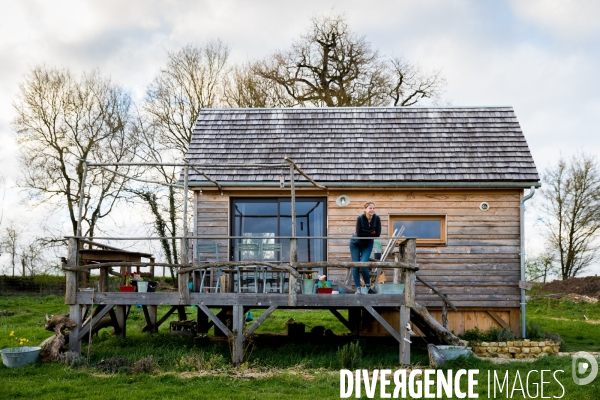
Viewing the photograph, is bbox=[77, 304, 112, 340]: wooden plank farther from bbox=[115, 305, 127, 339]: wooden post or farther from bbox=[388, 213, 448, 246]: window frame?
bbox=[388, 213, 448, 246]: window frame

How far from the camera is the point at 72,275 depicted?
1068cm

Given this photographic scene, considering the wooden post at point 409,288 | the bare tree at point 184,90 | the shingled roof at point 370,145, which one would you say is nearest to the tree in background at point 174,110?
the bare tree at point 184,90

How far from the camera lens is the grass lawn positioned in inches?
322

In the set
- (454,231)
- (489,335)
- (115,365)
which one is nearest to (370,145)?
(454,231)

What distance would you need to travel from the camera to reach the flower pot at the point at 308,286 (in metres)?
10.6

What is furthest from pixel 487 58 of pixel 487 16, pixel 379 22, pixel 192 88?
pixel 192 88

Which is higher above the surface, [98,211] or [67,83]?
[67,83]

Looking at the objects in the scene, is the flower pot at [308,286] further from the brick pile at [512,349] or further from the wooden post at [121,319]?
the wooden post at [121,319]

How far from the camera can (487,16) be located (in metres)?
13.3

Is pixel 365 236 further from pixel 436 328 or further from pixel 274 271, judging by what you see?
pixel 436 328

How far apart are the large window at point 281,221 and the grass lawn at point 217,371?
193 centimetres

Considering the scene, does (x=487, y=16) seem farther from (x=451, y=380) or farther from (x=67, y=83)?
(x=67, y=83)

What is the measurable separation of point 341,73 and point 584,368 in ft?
65.5

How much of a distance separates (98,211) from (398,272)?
49.3 feet
